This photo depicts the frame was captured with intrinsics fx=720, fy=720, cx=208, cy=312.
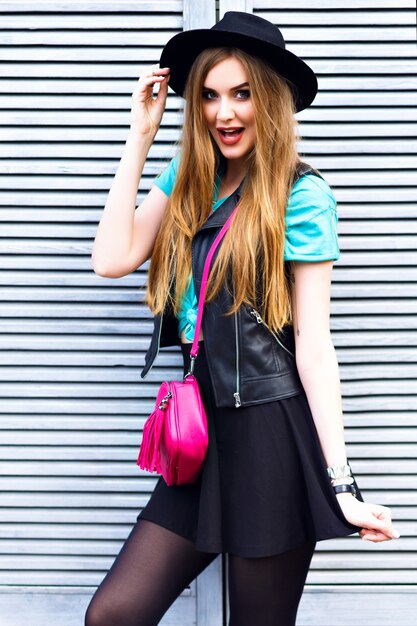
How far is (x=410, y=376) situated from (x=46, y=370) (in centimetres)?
131

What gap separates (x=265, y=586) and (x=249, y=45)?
4.56 feet

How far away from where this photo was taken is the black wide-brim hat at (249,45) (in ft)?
5.99

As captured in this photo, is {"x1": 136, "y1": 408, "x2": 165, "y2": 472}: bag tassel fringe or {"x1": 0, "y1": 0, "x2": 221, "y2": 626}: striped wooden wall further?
{"x1": 0, "y1": 0, "x2": 221, "y2": 626}: striped wooden wall

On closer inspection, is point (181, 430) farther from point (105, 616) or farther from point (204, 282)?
point (105, 616)

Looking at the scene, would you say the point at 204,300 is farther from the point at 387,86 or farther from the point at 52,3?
the point at 52,3

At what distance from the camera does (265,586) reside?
1.86 metres

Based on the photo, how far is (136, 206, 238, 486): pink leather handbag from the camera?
1812mm

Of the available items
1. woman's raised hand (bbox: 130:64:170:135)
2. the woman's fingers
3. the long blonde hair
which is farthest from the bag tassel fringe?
woman's raised hand (bbox: 130:64:170:135)

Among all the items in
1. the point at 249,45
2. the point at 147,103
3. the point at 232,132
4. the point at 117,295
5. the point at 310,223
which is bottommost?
the point at 117,295

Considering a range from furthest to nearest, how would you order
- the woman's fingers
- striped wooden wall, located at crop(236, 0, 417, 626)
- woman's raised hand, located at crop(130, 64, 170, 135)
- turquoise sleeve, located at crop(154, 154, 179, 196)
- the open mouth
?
striped wooden wall, located at crop(236, 0, 417, 626) < turquoise sleeve, located at crop(154, 154, 179, 196) < woman's raised hand, located at crop(130, 64, 170, 135) < the open mouth < the woman's fingers

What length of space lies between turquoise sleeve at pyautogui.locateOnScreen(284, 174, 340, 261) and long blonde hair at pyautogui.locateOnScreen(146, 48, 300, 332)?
0.03 metres

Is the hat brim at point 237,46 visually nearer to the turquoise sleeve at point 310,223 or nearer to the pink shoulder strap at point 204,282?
the turquoise sleeve at point 310,223

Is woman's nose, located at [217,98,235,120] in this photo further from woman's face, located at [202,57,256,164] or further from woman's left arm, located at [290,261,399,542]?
woman's left arm, located at [290,261,399,542]

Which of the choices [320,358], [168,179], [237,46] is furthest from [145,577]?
[237,46]
